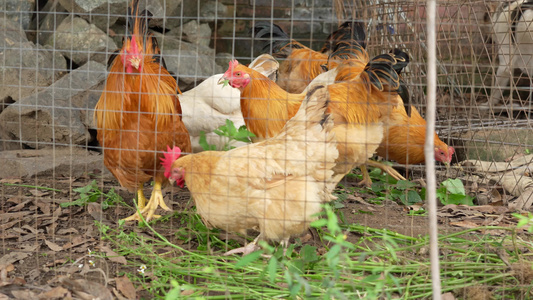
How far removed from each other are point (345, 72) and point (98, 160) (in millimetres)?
2549

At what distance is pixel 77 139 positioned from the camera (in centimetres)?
532

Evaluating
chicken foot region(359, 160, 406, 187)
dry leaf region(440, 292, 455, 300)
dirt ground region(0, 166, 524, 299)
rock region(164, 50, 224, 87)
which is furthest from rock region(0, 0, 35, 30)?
dry leaf region(440, 292, 455, 300)

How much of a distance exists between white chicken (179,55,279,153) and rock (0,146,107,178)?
956 mm

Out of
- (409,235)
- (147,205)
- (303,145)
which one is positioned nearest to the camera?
(303,145)

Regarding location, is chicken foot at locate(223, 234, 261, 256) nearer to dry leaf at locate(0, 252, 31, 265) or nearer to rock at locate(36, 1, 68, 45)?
dry leaf at locate(0, 252, 31, 265)

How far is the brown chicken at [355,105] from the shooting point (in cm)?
372

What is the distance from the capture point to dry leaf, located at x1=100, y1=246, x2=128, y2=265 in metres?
3.28

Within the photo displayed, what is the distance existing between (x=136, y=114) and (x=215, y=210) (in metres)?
1.10

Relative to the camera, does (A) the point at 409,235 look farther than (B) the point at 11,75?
No

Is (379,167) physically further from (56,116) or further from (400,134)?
(56,116)

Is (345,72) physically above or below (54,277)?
above

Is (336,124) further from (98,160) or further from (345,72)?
(98,160)

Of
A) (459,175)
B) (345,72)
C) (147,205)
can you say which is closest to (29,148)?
(147,205)

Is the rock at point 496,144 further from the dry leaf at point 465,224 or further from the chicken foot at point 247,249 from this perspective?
the chicken foot at point 247,249
